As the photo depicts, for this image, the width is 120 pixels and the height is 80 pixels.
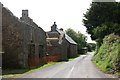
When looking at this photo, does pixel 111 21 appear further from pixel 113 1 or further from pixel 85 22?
pixel 85 22

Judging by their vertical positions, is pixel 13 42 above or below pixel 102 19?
below

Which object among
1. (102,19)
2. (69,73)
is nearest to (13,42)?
(69,73)

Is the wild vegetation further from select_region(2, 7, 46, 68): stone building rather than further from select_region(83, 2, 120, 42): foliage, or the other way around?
select_region(2, 7, 46, 68): stone building

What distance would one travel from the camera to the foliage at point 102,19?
5645cm

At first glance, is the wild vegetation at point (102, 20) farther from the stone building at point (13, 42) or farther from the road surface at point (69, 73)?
the road surface at point (69, 73)

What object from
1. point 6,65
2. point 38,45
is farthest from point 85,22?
point 6,65

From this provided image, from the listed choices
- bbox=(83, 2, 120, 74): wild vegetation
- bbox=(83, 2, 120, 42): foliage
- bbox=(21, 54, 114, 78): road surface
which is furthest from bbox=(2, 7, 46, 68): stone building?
bbox=(83, 2, 120, 42): foliage

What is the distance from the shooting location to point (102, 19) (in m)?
60.9

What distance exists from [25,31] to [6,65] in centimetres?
589

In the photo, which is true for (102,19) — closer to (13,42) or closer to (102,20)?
(102,20)

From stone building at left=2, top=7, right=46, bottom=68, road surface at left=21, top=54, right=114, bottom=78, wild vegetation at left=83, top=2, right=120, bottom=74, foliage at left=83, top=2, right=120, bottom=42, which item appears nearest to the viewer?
road surface at left=21, top=54, right=114, bottom=78

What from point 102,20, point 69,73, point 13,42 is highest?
point 102,20

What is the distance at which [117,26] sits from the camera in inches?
2183

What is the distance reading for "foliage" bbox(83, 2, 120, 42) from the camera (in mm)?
56447
